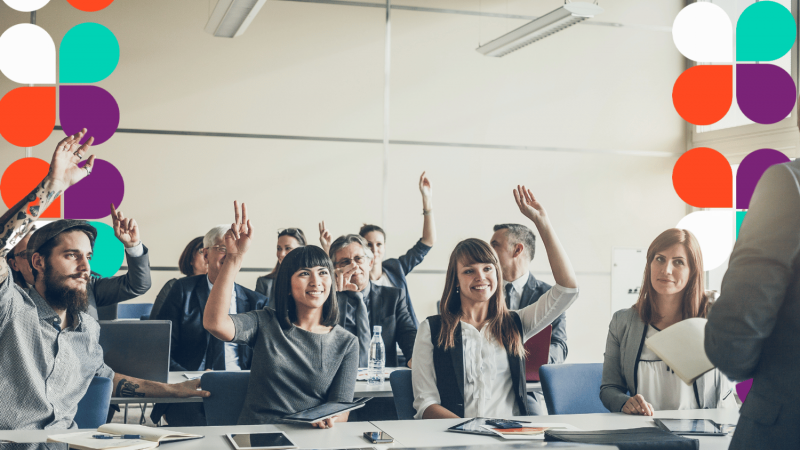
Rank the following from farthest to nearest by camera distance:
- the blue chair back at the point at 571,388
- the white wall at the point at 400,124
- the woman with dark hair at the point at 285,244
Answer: the white wall at the point at 400,124 → the woman with dark hair at the point at 285,244 → the blue chair back at the point at 571,388

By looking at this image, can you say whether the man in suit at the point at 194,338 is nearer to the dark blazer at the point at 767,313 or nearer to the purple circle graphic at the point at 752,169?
the dark blazer at the point at 767,313

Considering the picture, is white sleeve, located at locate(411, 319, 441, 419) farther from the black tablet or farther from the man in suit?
the man in suit

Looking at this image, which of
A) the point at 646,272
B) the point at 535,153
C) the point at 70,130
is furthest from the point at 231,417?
the point at 535,153

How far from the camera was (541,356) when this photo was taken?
10.8 feet

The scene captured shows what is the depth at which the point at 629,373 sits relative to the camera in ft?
8.71

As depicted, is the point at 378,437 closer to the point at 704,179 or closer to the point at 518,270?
the point at 518,270

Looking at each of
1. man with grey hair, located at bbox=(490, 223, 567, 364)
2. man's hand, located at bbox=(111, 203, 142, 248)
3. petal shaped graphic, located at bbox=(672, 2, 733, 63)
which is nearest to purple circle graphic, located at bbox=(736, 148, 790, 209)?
petal shaped graphic, located at bbox=(672, 2, 733, 63)

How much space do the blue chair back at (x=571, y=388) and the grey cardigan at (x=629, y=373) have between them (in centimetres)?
13

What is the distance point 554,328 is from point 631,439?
1.97m

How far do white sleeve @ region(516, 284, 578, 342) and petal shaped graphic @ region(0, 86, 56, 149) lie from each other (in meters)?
4.14

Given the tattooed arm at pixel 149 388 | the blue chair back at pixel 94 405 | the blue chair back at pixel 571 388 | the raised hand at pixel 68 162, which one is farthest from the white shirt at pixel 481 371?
the raised hand at pixel 68 162

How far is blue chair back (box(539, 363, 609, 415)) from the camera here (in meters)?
2.76

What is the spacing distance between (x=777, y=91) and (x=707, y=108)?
0.75 m

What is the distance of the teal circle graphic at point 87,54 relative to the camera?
5.27 meters
